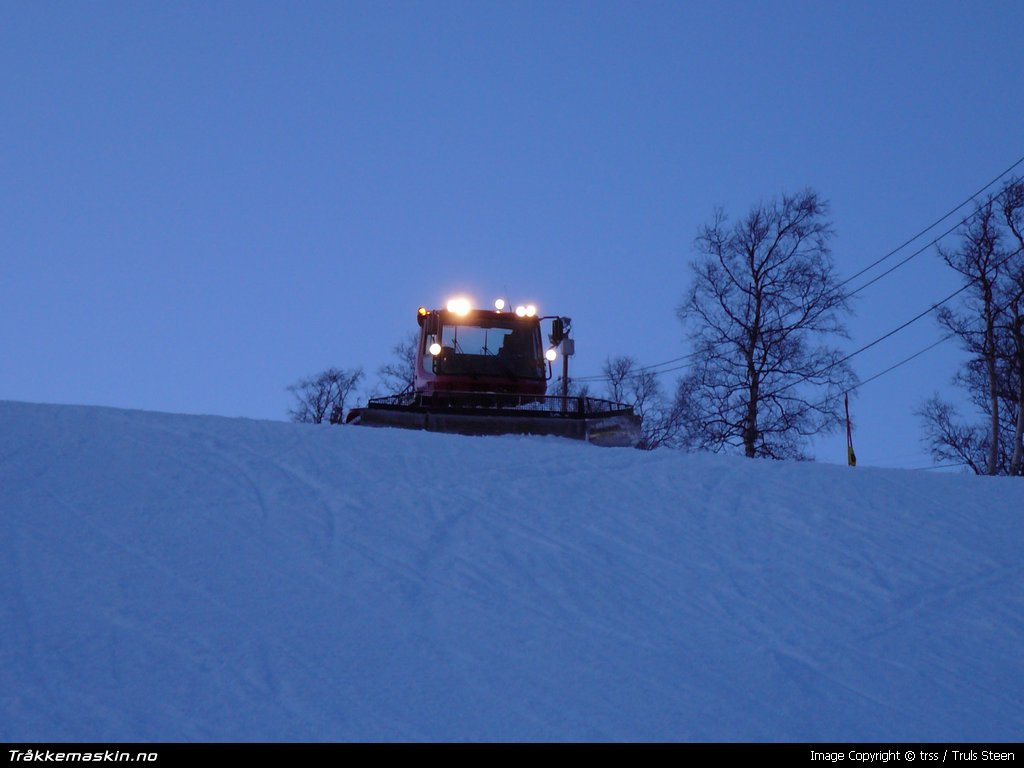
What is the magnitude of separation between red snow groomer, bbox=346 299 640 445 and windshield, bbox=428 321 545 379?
0.05ft

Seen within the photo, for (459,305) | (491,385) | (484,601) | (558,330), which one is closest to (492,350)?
(491,385)

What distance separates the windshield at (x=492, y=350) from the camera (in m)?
15.1

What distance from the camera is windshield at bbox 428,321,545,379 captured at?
15.1m

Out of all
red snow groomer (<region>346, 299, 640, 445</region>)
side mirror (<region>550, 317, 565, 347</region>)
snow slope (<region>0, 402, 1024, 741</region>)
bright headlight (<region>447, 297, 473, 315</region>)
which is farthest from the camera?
bright headlight (<region>447, 297, 473, 315</region>)

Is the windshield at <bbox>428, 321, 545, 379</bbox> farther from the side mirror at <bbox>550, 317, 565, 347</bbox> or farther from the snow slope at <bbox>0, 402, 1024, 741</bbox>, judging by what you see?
the snow slope at <bbox>0, 402, 1024, 741</bbox>

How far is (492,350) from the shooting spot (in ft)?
50.2

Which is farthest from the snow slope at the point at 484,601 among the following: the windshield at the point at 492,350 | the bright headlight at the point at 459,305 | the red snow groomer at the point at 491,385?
the bright headlight at the point at 459,305

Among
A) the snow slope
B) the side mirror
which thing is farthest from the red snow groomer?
Answer: the snow slope

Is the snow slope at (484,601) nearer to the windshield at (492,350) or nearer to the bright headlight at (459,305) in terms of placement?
the windshield at (492,350)

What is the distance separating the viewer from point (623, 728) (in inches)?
156
